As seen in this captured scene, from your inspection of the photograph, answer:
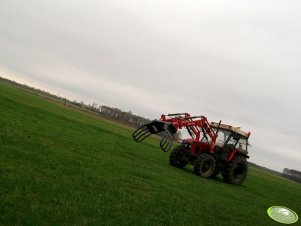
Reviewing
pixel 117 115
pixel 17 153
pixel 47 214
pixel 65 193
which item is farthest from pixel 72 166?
pixel 117 115

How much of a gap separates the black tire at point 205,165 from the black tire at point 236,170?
110 cm

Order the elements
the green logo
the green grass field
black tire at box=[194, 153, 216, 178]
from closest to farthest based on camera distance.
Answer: the green grass field, the green logo, black tire at box=[194, 153, 216, 178]

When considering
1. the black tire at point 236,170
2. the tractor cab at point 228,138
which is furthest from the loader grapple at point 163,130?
the black tire at point 236,170

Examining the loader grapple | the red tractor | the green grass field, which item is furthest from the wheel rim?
the green grass field

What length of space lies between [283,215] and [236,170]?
9.67m

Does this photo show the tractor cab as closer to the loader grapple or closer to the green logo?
the loader grapple

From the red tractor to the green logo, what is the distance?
21.7 ft

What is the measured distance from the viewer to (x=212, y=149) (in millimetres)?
21938

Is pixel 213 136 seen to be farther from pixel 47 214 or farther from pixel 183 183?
pixel 47 214

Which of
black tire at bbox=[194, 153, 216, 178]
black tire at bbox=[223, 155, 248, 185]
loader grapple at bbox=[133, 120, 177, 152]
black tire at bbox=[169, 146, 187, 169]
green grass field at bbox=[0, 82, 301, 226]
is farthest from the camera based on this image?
black tire at bbox=[169, 146, 187, 169]

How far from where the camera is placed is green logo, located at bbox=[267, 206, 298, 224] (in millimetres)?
13133

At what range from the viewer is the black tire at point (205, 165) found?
20.8 m

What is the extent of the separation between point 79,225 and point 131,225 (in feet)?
3.93

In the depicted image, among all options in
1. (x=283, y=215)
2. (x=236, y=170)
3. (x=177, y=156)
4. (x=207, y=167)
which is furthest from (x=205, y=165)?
(x=283, y=215)
